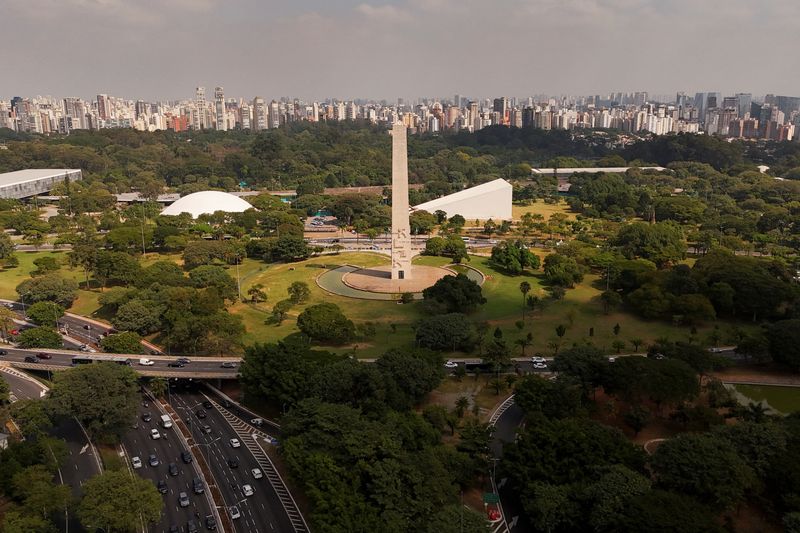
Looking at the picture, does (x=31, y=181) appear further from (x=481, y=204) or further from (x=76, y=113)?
(x=76, y=113)

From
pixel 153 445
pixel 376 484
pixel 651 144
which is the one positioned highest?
pixel 651 144

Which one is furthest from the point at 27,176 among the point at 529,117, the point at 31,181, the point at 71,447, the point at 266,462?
the point at 529,117

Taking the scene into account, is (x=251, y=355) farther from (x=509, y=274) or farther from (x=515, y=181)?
(x=515, y=181)

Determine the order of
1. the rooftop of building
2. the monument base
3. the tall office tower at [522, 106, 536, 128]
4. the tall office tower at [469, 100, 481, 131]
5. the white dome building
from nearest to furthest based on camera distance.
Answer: the monument base → the white dome building → the rooftop of building → the tall office tower at [522, 106, 536, 128] → the tall office tower at [469, 100, 481, 131]

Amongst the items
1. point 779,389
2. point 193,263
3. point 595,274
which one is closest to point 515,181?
point 595,274

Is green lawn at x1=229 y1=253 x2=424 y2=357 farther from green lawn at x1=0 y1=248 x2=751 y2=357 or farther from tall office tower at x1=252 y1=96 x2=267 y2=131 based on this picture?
tall office tower at x1=252 y1=96 x2=267 y2=131

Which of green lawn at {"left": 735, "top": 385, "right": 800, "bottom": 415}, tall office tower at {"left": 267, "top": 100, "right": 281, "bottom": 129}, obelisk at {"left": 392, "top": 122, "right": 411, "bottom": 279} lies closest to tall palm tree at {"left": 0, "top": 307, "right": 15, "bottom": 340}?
obelisk at {"left": 392, "top": 122, "right": 411, "bottom": 279}
